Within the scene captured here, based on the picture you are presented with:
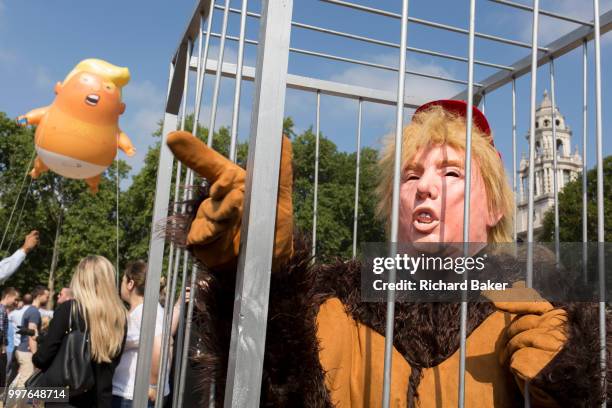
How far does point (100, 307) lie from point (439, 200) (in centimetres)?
192

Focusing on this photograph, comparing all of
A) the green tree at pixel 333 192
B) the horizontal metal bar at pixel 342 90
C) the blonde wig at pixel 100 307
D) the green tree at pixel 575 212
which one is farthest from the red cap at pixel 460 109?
the green tree at pixel 575 212

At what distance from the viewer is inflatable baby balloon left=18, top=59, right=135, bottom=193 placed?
4656 millimetres

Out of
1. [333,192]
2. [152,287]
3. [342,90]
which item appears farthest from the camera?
[333,192]

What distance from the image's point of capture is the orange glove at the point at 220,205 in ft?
2.82

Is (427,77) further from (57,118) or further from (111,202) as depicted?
(111,202)

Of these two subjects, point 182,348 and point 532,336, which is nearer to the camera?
point 532,336

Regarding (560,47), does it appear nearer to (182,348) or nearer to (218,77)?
(218,77)

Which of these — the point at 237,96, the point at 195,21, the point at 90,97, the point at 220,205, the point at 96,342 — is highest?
the point at 90,97

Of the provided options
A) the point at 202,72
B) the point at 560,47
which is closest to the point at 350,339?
the point at 202,72

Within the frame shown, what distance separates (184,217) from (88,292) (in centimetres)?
194

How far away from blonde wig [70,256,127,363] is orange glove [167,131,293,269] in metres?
1.86

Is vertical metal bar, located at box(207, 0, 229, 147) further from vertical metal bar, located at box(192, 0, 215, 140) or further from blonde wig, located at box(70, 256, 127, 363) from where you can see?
blonde wig, located at box(70, 256, 127, 363)

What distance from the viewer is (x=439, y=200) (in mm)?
1408

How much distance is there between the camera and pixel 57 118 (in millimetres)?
4762
